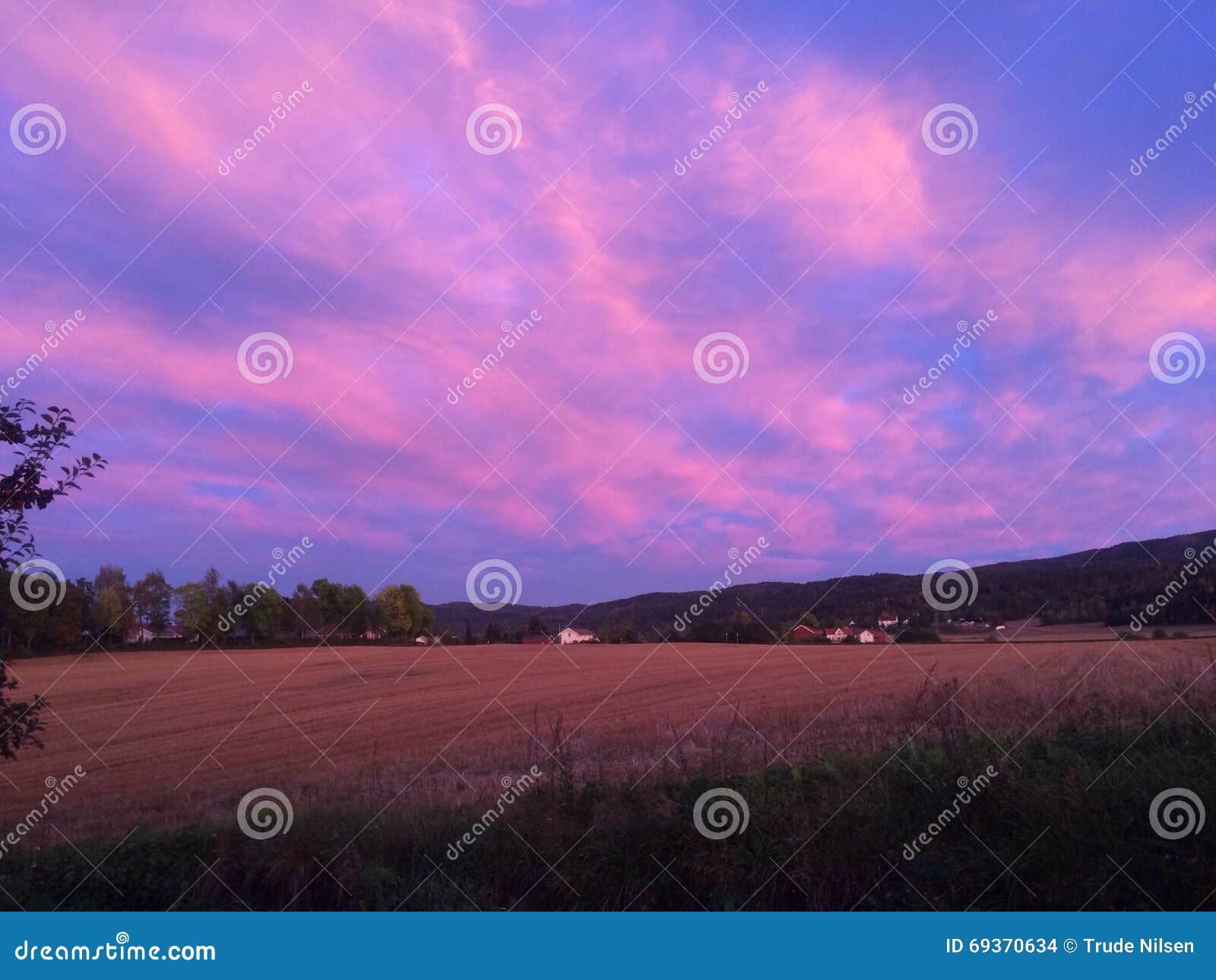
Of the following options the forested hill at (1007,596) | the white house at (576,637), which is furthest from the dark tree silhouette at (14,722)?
the white house at (576,637)

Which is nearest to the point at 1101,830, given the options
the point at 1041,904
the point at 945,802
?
the point at 1041,904

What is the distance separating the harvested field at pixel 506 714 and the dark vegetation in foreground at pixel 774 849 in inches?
21.7

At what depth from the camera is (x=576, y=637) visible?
4003 cm

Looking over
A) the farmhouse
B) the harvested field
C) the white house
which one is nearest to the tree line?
the harvested field

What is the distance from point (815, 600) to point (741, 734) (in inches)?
418

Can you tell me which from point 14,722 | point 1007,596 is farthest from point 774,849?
point 1007,596

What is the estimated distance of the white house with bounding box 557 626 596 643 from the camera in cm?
3674

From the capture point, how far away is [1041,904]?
4867 millimetres

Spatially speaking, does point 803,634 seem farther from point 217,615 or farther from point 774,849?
point 774,849

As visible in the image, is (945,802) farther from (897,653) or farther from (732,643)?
(732,643)

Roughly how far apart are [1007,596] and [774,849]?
1191cm

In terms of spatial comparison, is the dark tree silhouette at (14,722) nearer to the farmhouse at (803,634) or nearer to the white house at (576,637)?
the farmhouse at (803,634)

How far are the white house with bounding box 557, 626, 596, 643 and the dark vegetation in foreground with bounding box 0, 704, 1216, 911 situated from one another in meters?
28.6

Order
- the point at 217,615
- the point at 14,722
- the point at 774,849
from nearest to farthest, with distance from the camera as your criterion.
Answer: the point at 774,849
the point at 14,722
the point at 217,615
